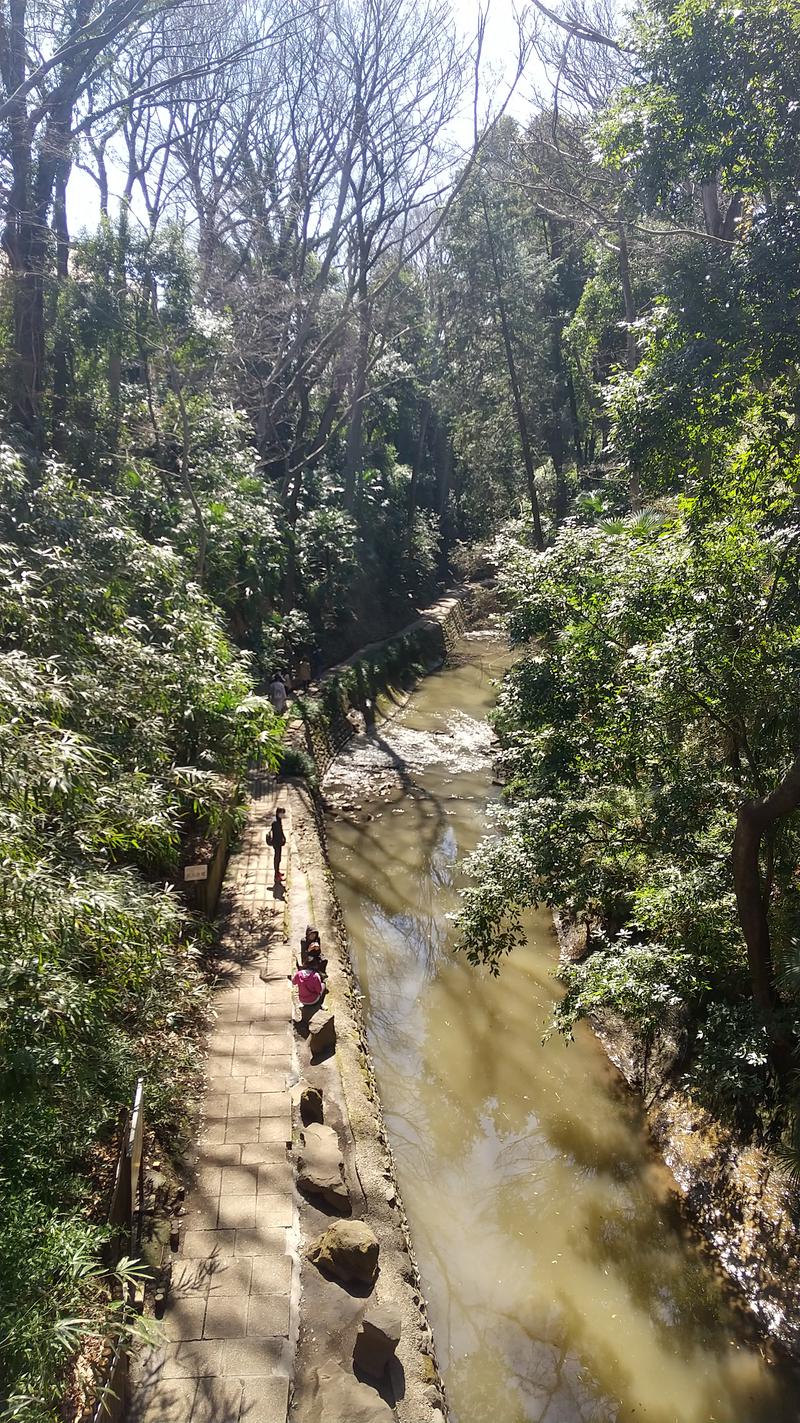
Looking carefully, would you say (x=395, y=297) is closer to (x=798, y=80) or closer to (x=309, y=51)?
(x=309, y=51)

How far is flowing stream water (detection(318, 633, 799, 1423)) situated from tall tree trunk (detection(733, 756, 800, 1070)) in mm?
1947

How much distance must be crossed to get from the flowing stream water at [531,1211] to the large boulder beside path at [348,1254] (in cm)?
139

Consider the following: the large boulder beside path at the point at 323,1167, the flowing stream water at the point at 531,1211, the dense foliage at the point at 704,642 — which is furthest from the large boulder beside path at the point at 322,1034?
the dense foliage at the point at 704,642

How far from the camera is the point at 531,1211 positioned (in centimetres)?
716

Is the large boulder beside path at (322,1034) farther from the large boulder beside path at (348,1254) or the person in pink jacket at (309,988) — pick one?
the large boulder beside path at (348,1254)

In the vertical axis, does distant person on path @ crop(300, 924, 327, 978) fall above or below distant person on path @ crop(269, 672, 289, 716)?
below

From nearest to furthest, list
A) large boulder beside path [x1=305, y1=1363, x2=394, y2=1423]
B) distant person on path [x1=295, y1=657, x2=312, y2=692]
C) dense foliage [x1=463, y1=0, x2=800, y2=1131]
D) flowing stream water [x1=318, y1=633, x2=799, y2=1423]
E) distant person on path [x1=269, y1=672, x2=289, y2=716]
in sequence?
large boulder beside path [x1=305, y1=1363, x2=394, y2=1423] < flowing stream water [x1=318, y1=633, x2=799, y2=1423] < dense foliage [x1=463, y1=0, x2=800, y2=1131] < distant person on path [x1=269, y1=672, x2=289, y2=716] < distant person on path [x1=295, y1=657, x2=312, y2=692]

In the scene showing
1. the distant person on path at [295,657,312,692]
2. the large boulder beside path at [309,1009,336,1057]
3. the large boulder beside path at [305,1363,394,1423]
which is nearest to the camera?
the large boulder beside path at [305,1363,394,1423]

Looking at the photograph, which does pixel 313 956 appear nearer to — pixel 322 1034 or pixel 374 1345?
pixel 322 1034

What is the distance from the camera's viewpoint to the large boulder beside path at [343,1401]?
438cm

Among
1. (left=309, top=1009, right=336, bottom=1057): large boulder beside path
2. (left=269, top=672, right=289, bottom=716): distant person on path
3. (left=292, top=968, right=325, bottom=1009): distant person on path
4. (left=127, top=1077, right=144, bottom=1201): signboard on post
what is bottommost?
(left=309, top=1009, right=336, bottom=1057): large boulder beside path

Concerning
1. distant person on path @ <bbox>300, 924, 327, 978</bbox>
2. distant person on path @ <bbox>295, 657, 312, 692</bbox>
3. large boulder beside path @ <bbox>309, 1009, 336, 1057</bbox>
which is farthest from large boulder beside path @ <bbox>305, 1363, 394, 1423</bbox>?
distant person on path @ <bbox>295, 657, 312, 692</bbox>

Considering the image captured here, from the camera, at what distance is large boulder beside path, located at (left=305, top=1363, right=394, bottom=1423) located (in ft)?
14.4

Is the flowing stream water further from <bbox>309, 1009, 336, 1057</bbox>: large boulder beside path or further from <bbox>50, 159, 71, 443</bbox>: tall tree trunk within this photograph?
<bbox>50, 159, 71, 443</bbox>: tall tree trunk
